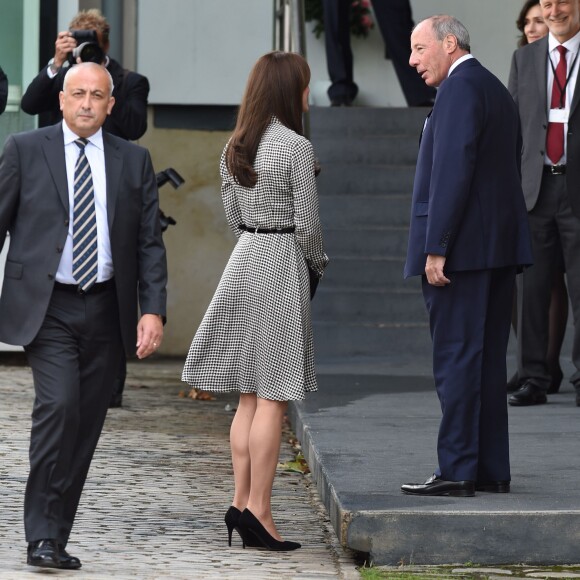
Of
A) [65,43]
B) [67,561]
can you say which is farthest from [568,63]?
[67,561]

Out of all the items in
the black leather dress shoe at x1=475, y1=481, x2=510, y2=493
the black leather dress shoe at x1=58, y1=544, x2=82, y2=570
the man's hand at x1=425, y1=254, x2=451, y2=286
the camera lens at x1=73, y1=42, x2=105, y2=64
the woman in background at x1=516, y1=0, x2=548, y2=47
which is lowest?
the black leather dress shoe at x1=58, y1=544, x2=82, y2=570

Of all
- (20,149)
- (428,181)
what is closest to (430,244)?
(428,181)

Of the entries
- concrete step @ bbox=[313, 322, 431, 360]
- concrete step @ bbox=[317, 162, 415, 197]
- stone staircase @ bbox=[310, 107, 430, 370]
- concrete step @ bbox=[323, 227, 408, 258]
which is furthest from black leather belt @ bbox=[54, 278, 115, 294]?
concrete step @ bbox=[317, 162, 415, 197]

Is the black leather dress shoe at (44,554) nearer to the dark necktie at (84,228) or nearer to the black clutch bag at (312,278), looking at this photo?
the dark necktie at (84,228)

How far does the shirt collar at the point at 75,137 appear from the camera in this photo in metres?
5.18

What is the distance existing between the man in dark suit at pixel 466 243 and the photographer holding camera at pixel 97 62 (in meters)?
3.14

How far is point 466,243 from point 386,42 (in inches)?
280

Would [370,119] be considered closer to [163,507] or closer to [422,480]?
[163,507]

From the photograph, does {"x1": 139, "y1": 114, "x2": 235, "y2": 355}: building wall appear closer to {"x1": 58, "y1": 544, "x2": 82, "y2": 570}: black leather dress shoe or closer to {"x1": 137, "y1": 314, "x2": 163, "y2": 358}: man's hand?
{"x1": 137, "y1": 314, "x2": 163, "y2": 358}: man's hand

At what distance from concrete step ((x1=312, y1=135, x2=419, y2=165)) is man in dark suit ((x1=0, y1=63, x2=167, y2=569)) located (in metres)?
6.37

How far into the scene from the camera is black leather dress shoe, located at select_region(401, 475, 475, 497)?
552 cm

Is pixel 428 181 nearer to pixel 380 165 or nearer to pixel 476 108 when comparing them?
pixel 476 108

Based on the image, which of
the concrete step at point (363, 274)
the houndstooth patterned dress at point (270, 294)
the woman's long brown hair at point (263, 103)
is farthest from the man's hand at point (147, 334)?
the concrete step at point (363, 274)

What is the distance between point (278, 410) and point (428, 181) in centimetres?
100
